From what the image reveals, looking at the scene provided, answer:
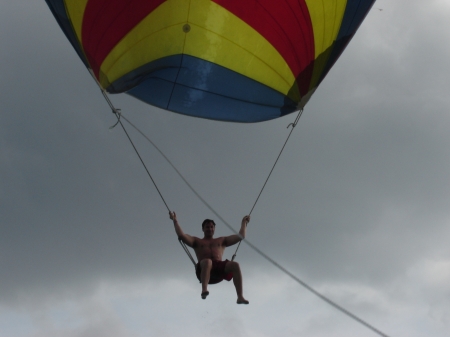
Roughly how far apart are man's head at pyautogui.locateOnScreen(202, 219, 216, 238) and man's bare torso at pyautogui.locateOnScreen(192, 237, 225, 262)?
11 cm

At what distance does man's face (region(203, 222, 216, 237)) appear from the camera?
777 centimetres

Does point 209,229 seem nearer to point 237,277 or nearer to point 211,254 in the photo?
point 211,254

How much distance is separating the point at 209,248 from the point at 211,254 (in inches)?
3.8

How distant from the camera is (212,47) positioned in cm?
798

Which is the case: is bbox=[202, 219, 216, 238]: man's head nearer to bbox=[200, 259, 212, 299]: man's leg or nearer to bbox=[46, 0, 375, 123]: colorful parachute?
bbox=[200, 259, 212, 299]: man's leg

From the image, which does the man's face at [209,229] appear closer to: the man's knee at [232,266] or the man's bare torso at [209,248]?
the man's bare torso at [209,248]

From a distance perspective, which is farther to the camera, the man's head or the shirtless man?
the man's head

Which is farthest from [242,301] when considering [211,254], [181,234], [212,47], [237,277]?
[212,47]

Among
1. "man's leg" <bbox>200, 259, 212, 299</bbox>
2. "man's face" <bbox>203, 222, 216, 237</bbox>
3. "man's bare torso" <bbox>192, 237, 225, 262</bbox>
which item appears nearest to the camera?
"man's leg" <bbox>200, 259, 212, 299</bbox>

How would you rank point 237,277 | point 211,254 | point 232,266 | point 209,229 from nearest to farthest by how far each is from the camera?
point 237,277 → point 232,266 → point 211,254 → point 209,229

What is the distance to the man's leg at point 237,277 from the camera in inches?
270

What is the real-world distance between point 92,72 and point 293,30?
2927 mm

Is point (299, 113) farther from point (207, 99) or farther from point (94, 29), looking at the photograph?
point (94, 29)

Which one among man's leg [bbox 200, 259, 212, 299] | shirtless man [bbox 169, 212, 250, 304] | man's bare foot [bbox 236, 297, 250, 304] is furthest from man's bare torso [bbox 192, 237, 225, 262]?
man's bare foot [bbox 236, 297, 250, 304]
